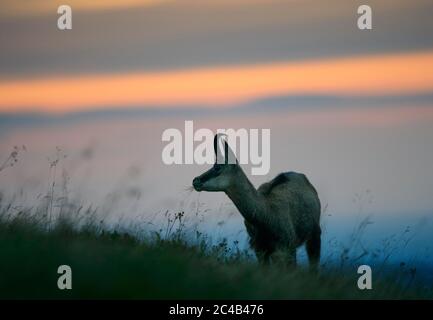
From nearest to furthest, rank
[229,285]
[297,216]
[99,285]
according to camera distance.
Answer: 1. [99,285]
2. [229,285]
3. [297,216]

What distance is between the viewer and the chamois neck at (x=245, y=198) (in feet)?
50.5

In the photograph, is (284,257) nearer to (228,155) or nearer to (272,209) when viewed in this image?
(272,209)

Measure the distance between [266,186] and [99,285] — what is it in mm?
5817

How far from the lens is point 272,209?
1584cm

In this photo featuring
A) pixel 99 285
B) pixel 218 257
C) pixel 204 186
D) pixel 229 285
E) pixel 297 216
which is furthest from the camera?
pixel 297 216

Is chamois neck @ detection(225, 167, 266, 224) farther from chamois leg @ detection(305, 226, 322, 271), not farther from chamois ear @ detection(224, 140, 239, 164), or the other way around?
chamois leg @ detection(305, 226, 322, 271)

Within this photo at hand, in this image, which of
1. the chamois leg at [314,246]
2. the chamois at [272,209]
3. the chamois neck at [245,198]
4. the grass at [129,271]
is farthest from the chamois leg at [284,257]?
the chamois leg at [314,246]

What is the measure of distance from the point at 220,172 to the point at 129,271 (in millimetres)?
3901

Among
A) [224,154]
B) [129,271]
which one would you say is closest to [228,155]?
[224,154]

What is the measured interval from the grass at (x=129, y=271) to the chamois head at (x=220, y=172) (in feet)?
4.31

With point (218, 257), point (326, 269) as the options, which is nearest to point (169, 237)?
point (218, 257)

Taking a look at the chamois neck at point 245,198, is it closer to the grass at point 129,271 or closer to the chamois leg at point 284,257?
the chamois leg at point 284,257
